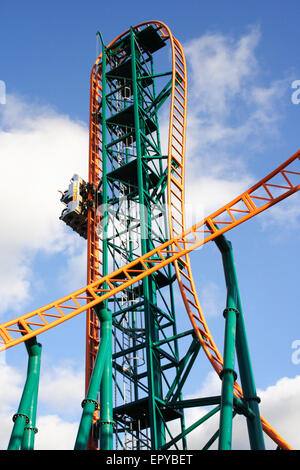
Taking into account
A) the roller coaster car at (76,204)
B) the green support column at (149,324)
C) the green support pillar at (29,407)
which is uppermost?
the roller coaster car at (76,204)

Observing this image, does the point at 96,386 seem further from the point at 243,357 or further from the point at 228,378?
the point at 243,357

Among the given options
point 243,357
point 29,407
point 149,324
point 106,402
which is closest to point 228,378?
point 243,357

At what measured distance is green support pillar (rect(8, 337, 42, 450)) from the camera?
52.4ft

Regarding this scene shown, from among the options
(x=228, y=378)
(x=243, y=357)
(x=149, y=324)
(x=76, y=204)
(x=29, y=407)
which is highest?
(x=76, y=204)

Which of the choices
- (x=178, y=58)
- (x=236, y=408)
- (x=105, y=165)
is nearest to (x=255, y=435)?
(x=236, y=408)

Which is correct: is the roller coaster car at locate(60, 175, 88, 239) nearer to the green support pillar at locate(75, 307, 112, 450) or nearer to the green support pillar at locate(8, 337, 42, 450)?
the green support pillar at locate(75, 307, 112, 450)

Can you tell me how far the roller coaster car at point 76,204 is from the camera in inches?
1164

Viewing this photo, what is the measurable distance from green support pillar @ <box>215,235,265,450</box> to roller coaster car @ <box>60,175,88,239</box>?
1208 cm

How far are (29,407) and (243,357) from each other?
19.6 feet

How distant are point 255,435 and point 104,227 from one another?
540 inches

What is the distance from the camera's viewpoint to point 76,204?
96.6 ft

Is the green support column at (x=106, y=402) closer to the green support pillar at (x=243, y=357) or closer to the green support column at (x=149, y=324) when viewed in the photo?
the green support pillar at (x=243, y=357)

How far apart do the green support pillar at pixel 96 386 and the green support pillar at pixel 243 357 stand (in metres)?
3.66

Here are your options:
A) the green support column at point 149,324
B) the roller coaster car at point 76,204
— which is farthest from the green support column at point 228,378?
the roller coaster car at point 76,204
